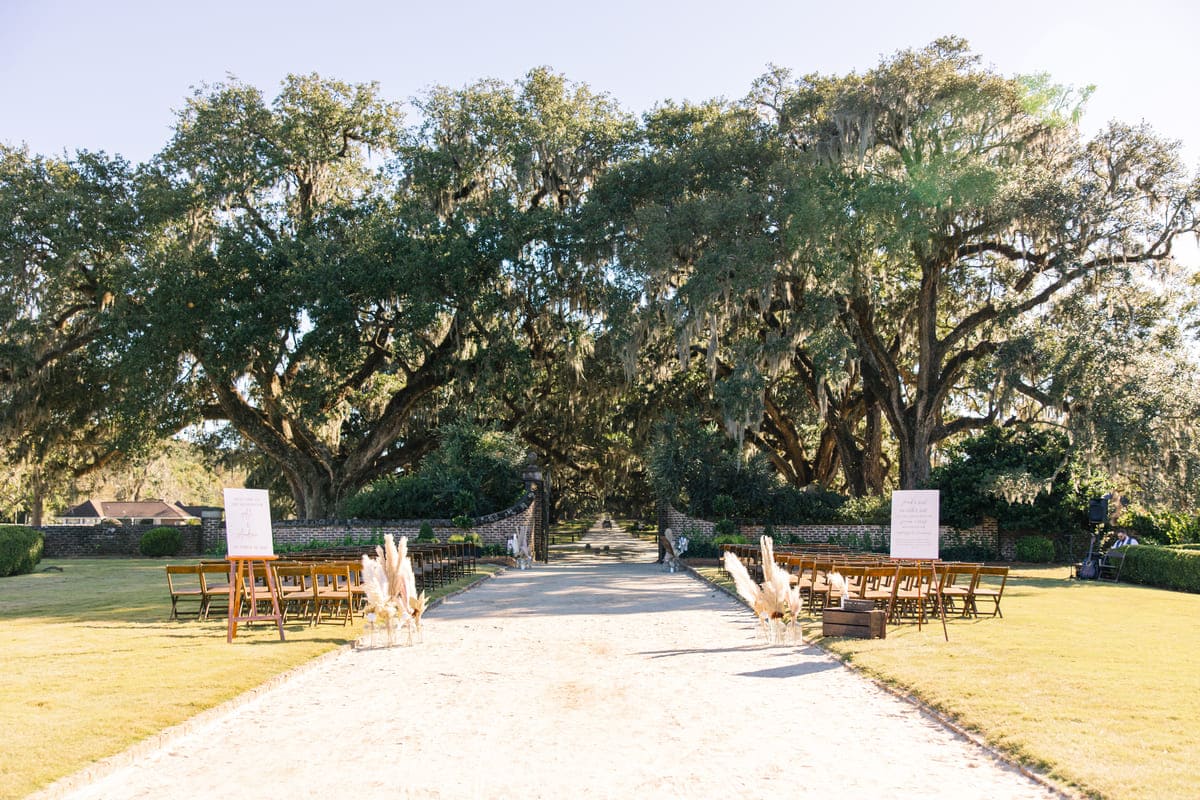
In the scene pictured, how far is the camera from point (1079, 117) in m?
25.7

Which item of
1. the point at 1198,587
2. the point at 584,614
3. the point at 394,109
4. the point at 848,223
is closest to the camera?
the point at 584,614

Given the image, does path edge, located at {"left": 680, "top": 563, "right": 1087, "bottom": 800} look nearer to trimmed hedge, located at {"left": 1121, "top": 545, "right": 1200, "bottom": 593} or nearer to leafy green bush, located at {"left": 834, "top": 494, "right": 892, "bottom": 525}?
trimmed hedge, located at {"left": 1121, "top": 545, "right": 1200, "bottom": 593}

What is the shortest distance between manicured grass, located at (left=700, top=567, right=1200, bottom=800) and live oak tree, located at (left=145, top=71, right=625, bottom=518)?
797 inches

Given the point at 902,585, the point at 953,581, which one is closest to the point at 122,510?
the point at 902,585

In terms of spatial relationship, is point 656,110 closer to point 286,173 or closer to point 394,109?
point 394,109

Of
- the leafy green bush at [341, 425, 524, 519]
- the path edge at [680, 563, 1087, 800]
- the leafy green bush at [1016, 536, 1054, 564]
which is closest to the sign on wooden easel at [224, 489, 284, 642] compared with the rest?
the path edge at [680, 563, 1087, 800]

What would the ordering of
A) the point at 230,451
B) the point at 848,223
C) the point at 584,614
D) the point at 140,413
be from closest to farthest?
the point at 584,614 → the point at 848,223 → the point at 140,413 → the point at 230,451

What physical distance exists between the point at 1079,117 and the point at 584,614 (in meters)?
20.8

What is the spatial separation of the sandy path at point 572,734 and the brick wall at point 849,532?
54.7 feet

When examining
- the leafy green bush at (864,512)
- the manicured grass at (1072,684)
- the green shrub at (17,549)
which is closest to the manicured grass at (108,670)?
the manicured grass at (1072,684)

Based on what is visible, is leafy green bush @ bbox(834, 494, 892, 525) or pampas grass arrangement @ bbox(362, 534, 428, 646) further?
leafy green bush @ bbox(834, 494, 892, 525)

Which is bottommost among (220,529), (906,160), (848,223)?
(220,529)

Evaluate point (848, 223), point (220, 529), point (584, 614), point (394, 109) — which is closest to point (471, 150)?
point (394, 109)

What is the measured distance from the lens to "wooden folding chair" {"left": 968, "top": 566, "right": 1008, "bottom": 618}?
41.9ft
